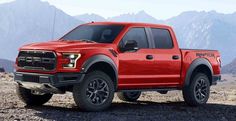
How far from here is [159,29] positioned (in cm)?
1057

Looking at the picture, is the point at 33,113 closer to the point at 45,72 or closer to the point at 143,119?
the point at 45,72

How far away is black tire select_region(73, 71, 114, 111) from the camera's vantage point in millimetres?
8609

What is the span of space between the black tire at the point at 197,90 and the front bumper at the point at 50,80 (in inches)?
130

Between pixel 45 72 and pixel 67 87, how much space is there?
1.75ft

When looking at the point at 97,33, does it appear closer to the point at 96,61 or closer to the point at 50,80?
the point at 96,61

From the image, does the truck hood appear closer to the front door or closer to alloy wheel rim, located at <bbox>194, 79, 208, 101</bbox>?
the front door

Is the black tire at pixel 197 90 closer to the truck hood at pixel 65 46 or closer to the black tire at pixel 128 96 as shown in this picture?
the black tire at pixel 128 96

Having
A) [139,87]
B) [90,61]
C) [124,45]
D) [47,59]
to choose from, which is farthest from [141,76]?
[47,59]

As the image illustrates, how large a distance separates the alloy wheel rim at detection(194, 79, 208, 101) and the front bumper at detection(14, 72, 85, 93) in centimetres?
361

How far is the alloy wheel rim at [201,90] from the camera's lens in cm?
1113

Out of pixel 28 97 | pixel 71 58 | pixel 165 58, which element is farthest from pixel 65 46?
pixel 165 58

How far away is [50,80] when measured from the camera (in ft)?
27.3

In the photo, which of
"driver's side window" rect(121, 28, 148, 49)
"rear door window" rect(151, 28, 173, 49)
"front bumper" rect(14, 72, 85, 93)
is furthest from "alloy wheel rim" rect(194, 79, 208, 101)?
"front bumper" rect(14, 72, 85, 93)

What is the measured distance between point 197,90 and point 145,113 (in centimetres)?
240
